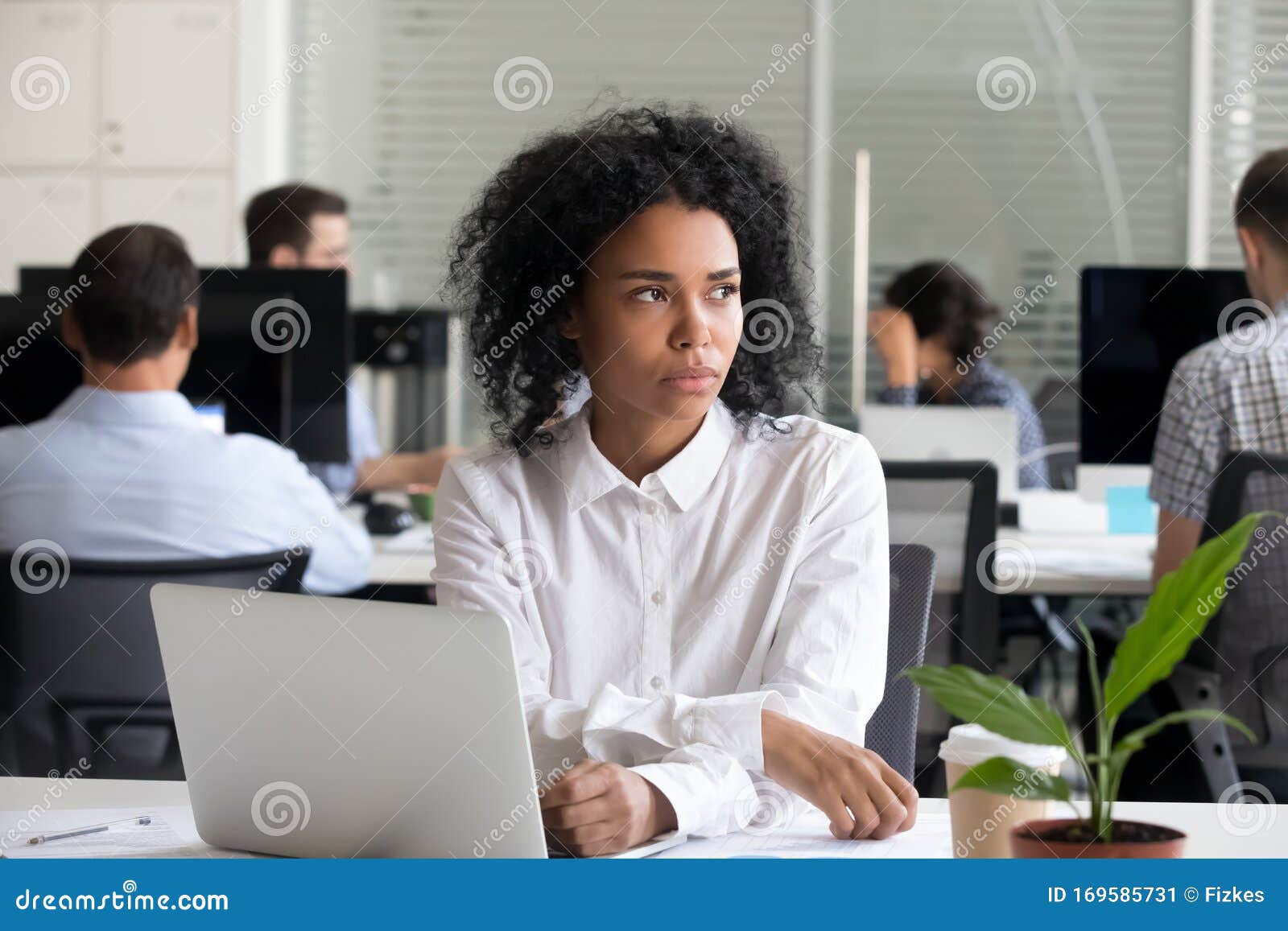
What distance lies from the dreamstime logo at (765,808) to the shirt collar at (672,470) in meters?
0.39

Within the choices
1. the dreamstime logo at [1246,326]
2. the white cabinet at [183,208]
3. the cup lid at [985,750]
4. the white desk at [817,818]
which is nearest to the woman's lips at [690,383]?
the white desk at [817,818]

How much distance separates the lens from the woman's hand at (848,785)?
1100 millimetres

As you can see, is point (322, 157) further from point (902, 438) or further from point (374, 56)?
point (902, 438)

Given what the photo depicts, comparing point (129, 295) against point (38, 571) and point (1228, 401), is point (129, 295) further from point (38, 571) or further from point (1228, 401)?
point (1228, 401)

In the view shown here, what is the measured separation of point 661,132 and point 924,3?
3891 mm

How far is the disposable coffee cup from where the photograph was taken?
850 mm

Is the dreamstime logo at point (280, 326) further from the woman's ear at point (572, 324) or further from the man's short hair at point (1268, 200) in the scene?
the man's short hair at point (1268, 200)

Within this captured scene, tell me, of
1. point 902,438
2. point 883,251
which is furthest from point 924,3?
point 902,438

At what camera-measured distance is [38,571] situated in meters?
1.85

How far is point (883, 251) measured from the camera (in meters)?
5.21

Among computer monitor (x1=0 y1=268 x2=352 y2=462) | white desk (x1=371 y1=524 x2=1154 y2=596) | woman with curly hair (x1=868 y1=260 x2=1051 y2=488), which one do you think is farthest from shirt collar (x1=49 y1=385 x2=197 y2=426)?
woman with curly hair (x1=868 y1=260 x2=1051 y2=488)

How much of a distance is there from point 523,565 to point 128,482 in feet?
3.21

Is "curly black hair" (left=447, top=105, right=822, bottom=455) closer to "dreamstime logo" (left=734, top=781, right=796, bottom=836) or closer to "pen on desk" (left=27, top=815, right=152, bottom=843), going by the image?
"dreamstime logo" (left=734, top=781, right=796, bottom=836)
